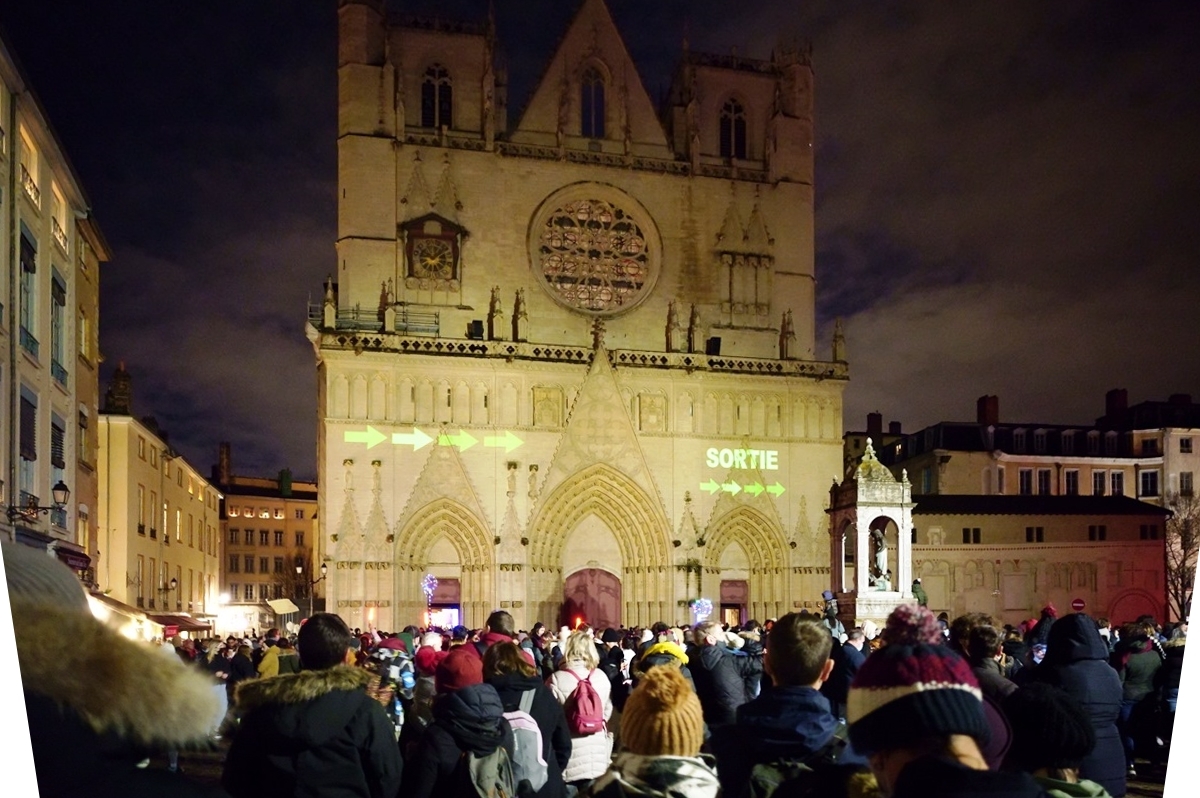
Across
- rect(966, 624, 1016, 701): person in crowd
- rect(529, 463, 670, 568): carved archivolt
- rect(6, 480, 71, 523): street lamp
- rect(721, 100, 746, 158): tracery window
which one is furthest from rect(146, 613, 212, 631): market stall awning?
rect(966, 624, 1016, 701): person in crowd

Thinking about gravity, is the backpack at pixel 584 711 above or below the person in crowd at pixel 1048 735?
below

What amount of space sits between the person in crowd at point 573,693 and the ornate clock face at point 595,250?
2925cm

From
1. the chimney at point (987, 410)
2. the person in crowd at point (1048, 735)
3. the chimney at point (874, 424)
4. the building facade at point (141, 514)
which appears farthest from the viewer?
the chimney at point (874, 424)

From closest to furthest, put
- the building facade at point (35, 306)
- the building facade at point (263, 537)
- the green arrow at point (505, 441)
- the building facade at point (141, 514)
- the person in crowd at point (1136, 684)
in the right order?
1. the building facade at point (35, 306)
2. the person in crowd at point (1136, 684)
3. the building facade at point (141, 514)
4. the green arrow at point (505, 441)
5. the building facade at point (263, 537)

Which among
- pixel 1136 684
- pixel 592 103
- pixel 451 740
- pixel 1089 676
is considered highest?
pixel 592 103

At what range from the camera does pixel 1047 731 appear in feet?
12.6

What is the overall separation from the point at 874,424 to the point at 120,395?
38931mm

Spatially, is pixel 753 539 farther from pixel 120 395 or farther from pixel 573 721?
pixel 573 721

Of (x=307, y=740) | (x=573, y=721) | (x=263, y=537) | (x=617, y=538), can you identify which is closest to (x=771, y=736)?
(x=307, y=740)

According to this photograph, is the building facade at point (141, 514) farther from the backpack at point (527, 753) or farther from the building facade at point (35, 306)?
the backpack at point (527, 753)

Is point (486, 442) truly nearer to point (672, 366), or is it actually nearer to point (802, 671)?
point (672, 366)

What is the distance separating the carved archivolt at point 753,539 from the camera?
35844 mm

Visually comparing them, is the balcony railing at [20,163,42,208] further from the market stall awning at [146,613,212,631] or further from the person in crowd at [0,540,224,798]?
the market stall awning at [146,613,212,631]

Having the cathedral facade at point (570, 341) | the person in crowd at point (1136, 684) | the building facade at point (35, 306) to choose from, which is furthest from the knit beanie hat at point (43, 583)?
the cathedral facade at point (570, 341)
